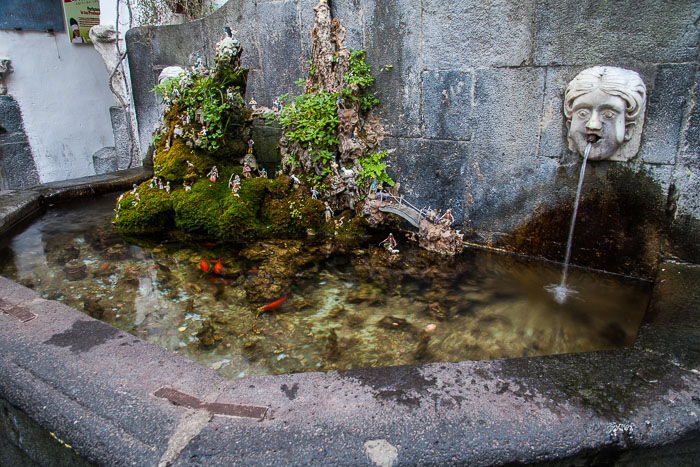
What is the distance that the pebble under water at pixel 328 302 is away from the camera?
2.59 metres

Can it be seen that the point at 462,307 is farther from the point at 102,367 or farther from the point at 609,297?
the point at 102,367

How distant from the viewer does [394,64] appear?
4.14 meters

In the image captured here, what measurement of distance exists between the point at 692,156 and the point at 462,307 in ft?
5.95

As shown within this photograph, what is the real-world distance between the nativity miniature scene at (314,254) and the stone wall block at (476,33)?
585 mm

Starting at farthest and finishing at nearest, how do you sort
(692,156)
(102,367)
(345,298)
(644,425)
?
(345,298) → (692,156) → (102,367) → (644,425)

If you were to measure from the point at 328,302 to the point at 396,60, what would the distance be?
2.36 metres

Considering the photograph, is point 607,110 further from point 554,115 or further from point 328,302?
point 328,302

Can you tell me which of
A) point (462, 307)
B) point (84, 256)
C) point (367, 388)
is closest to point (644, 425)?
point (367, 388)

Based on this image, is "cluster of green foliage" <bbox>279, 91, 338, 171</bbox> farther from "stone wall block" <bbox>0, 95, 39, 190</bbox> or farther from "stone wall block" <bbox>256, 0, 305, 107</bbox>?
"stone wall block" <bbox>0, 95, 39, 190</bbox>

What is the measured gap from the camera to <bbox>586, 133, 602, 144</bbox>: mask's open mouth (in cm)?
319

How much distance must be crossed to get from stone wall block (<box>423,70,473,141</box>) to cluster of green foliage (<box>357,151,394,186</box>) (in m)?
0.56

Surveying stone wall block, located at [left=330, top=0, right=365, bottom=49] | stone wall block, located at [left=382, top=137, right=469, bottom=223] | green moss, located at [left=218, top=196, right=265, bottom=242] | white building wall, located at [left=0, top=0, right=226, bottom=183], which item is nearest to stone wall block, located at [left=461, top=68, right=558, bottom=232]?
stone wall block, located at [left=382, top=137, right=469, bottom=223]

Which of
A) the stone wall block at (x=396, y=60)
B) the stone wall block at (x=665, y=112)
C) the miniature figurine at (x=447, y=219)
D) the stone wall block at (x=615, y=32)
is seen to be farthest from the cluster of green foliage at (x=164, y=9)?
the stone wall block at (x=665, y=112)

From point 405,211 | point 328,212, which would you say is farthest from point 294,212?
point 405,211
